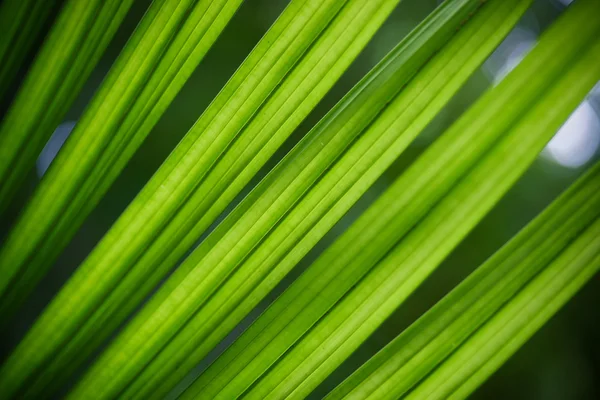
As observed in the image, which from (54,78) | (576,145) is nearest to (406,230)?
(54,78)

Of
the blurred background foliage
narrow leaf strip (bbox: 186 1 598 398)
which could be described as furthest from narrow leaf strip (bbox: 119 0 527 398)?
the blurred background foliage

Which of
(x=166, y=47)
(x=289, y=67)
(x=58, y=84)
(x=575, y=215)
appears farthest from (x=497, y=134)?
(x=58, y=84)

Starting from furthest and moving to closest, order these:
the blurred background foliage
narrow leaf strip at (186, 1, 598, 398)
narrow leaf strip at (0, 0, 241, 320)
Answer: the blurred background foliage → narrow leaf strip at (0, 0, 241, 320) → narrow leaf strip at (186, 1, 598, 398)

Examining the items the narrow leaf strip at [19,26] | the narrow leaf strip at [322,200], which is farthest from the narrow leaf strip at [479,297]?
the narrow leaf strip at [19,26]

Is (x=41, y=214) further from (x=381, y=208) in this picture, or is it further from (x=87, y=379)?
(x=381, y=208)

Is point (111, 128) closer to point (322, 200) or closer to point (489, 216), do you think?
point (322, 200)

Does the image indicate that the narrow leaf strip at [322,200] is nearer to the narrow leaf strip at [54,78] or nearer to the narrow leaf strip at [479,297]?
the narrow leaf strip at [479,297]

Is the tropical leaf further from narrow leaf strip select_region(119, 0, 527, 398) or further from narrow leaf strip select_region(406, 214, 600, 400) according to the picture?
narrow leaf strip select_region(406, 214, 600, 400)
